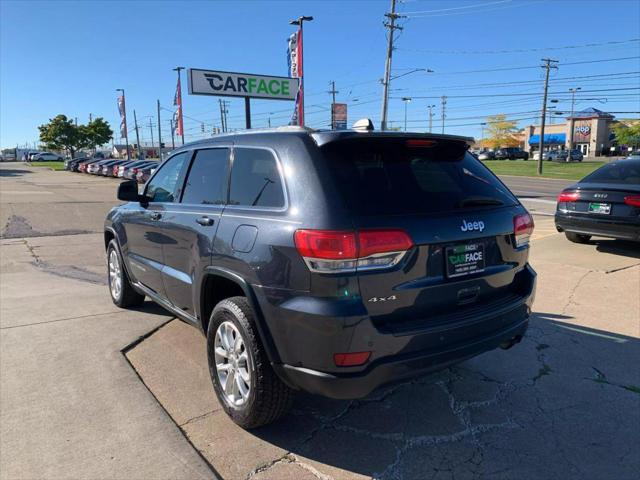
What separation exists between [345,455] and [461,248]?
1362 millimetres

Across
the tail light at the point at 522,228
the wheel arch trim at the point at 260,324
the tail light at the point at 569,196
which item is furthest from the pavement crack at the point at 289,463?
the tail light at the point at 569,196

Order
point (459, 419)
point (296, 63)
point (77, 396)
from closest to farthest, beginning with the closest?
point (459, 419)
point (77, 396)
point (296, 63)

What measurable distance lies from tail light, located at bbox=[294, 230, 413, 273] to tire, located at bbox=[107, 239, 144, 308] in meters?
3.38

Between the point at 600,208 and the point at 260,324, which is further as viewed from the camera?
the point at 600,208

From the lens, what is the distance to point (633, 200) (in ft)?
23.7

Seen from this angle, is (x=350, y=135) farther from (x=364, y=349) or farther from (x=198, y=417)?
(x=198, y=417)

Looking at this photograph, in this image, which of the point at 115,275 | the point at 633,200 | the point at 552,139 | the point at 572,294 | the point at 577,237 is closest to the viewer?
the point at 115,275

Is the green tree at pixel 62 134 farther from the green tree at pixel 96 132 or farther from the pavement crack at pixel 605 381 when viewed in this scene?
→ the pavement crack at pixel 605 381

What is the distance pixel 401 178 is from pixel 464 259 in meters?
0.59

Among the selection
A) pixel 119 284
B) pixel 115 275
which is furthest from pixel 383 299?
pixel 115 275

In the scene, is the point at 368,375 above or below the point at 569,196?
below

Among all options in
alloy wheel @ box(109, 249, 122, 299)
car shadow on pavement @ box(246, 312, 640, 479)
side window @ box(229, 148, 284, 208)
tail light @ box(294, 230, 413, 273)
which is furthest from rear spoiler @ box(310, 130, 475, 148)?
alloy wheel @ box(109, 249, 122, 299)

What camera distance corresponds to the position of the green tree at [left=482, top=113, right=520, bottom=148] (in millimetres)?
103875

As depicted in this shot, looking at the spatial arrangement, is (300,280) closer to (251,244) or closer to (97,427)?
(251,244)
